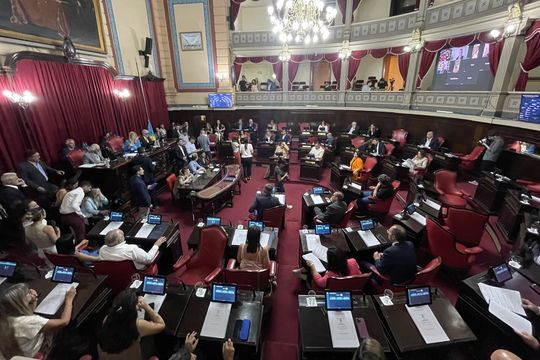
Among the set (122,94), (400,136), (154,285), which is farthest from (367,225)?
(122,94)

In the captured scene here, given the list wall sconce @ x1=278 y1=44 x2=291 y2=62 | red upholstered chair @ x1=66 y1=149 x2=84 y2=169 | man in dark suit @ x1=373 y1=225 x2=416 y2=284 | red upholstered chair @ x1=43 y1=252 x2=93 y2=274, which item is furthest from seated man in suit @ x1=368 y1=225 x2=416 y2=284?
wall sconce @ x1=278 y1=44 x2=291 y2=62

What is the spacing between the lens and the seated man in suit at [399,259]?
308cm

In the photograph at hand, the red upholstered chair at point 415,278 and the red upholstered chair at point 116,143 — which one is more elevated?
the red upholstered chair at point 116,143

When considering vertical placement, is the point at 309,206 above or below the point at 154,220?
below

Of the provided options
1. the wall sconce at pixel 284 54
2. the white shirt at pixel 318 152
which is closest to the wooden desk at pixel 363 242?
the white shirt at pixel 318 152

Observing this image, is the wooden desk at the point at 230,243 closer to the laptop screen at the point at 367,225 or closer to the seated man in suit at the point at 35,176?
the laptop screen at the point at 367,225

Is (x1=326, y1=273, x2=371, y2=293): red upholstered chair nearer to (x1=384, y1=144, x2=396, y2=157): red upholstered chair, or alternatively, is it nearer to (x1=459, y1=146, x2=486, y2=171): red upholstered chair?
(x1=459, y1=146, x2=486, y2=171): red upholstered chair

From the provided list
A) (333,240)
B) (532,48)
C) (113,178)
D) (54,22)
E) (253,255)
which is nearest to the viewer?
(253,255)

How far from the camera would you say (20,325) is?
6.70 ft

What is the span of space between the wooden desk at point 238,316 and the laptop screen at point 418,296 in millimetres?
1534

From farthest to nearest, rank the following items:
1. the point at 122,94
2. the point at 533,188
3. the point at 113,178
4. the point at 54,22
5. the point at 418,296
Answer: the point at 122,94 → the point at 54,22 → the point at 113,178 → the point at 533,188 → the point at 418,296

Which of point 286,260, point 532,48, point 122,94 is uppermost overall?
point 532,48

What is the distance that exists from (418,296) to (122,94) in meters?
10.7

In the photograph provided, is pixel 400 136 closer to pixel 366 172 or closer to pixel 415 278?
pixel 366 172
